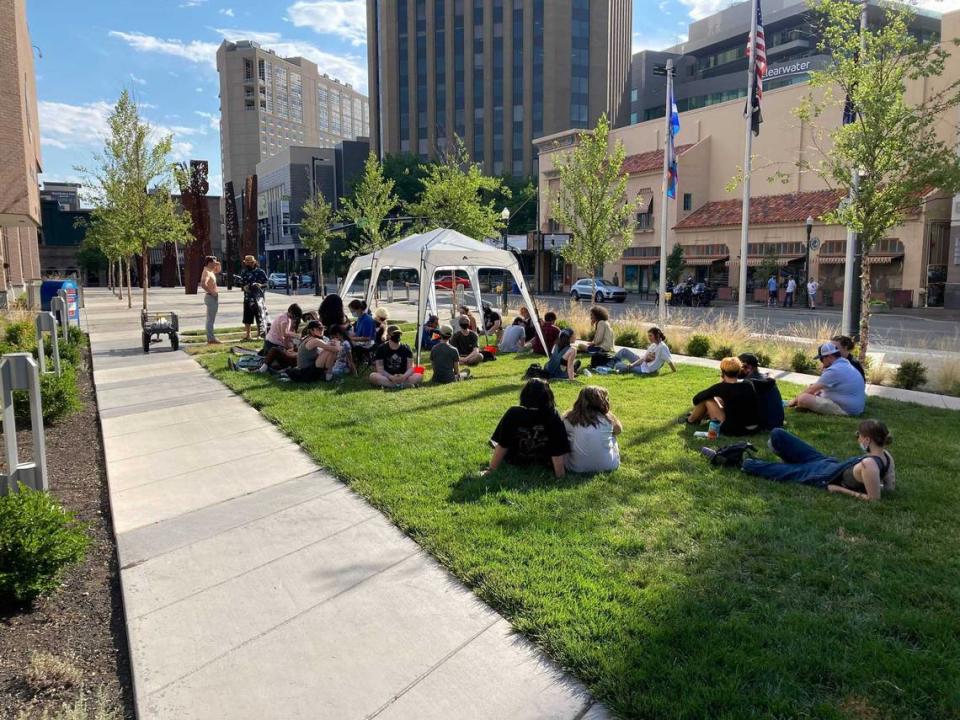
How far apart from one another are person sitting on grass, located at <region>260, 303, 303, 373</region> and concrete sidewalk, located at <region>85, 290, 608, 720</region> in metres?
5.28

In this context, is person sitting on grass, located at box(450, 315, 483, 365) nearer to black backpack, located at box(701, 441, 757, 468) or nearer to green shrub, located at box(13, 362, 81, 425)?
green shrub, located at box(13, 362, 81, 425)

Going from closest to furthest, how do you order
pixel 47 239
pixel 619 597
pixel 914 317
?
pixel 619 597, pixel 914 317, pixel 47 239

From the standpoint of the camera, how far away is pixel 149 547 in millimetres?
5234

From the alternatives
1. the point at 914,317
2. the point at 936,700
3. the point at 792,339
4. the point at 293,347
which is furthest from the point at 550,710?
the point at 914,317

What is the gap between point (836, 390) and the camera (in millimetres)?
9102

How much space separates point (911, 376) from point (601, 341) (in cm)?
517

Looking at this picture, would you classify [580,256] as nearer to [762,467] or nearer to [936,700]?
[762,467]

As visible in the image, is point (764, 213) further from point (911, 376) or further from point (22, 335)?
point (22, 335)

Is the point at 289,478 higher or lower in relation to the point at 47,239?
lower

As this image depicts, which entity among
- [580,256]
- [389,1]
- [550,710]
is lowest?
[550,710]

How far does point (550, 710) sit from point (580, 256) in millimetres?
20715

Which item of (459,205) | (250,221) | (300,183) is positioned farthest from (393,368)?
(300,183)

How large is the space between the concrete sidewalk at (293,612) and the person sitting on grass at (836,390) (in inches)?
243

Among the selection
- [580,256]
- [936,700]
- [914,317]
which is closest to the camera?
[936,700]
